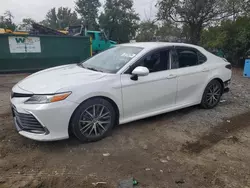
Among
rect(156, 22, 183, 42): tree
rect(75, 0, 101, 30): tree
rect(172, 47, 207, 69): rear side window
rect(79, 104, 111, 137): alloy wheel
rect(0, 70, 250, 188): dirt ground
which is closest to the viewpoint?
rect(0, 70, 250, 188): dirt ground

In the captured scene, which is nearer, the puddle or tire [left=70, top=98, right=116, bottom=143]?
tire [left=70, top=98, right=116, bottom=143]

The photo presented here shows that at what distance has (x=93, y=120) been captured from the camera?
3203 mm

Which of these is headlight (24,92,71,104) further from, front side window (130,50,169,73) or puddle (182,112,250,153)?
puddle (182,112,250,153)

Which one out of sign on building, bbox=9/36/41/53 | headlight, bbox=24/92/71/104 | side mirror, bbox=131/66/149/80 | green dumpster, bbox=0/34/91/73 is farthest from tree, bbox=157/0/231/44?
headlight, bbox=24/92/71/104

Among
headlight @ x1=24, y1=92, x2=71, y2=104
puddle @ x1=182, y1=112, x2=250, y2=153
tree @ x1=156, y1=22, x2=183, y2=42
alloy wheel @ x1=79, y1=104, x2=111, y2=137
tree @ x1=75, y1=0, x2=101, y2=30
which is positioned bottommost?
puddle @ x1=182, y1=112, x2=250, y2=153

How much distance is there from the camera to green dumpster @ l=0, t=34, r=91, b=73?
8633 mm

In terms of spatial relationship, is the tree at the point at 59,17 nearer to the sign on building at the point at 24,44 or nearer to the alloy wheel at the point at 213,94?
the sign on building at the point at 24,44

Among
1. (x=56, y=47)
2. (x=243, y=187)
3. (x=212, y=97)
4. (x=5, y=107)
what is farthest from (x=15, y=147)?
(x=56, y=47)

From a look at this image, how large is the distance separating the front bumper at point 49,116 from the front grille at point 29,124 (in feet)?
0.05

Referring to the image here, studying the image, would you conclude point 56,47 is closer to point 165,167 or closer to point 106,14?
point 165,167

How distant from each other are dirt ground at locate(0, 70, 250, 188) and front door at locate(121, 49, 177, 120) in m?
0.37

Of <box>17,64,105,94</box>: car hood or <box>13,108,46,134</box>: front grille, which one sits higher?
<box>17,64,105,94</box>: car hood

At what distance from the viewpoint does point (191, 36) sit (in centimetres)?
1642

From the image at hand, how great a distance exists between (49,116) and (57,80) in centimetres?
59
